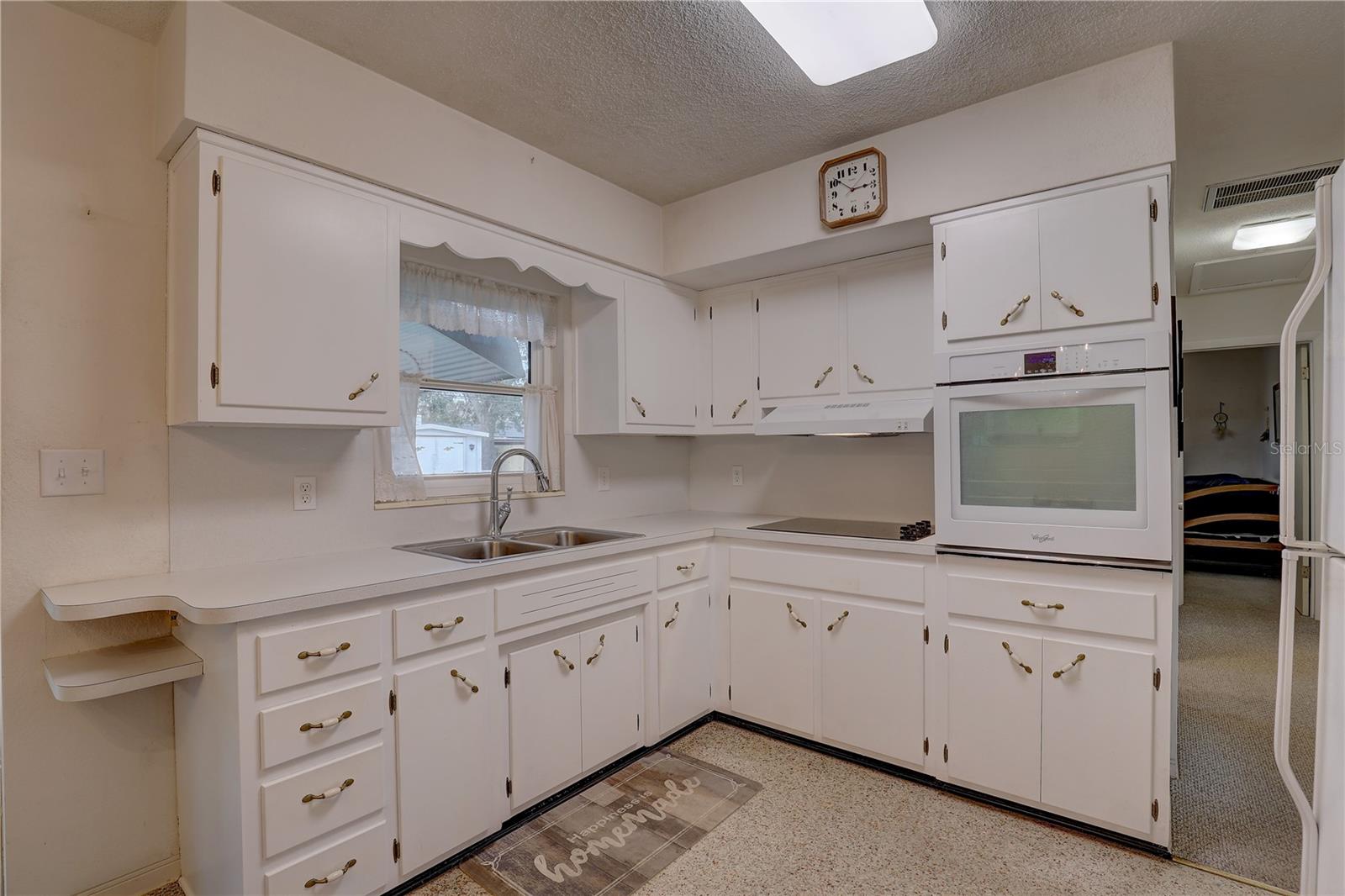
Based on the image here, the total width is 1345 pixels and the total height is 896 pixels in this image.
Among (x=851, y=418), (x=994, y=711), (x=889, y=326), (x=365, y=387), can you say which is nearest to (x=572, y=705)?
(x=365, y=387)

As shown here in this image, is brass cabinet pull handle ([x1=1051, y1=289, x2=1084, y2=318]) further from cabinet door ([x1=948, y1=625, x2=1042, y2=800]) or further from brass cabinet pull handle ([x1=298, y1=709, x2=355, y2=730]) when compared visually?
brass cabinet pull handle ([x1=298, y1=709, x2=355, y2=730])

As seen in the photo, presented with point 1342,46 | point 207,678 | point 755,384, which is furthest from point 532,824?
point 1342,46

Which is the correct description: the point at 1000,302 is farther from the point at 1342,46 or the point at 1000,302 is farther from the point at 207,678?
the point at 207,678

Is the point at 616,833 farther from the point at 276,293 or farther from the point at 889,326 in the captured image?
the point at 889,326

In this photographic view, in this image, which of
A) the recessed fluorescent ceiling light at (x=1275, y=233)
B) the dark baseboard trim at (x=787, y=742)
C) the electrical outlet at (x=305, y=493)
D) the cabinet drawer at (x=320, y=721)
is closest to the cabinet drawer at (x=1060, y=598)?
the dark baseboard trim at (x=787, y=742)

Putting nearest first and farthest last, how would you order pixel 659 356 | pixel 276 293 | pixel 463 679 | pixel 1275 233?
pixel 276 293 → pixel 463 679 → pixel 659 356 → pixel 1275 233

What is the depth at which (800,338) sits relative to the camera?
124 inches

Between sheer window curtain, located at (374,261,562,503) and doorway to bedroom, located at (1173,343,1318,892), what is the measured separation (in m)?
2.58

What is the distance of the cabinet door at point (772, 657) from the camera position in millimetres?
2730

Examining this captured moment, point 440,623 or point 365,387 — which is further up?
point 365,387

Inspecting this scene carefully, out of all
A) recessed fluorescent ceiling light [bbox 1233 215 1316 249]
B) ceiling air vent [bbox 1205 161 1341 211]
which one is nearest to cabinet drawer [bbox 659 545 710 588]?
ceiling air vent [bbox 1205 161 1341 211]

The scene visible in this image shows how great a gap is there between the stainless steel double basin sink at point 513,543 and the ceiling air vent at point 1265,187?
330cm

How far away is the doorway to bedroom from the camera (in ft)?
7.13

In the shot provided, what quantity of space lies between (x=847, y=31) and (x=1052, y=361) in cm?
125
